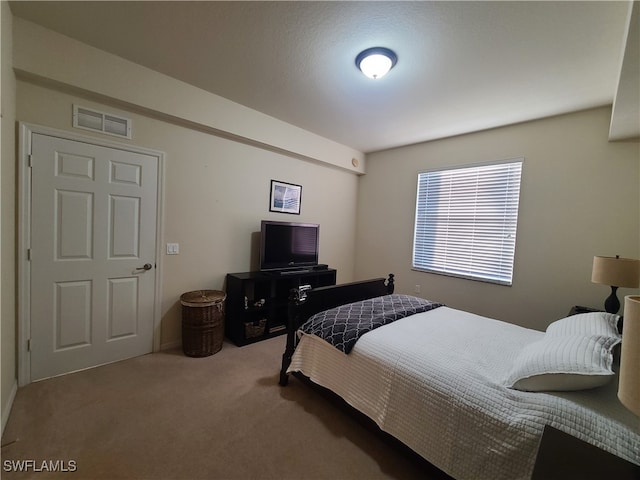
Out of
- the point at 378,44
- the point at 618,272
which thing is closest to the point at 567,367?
the point at 618,272

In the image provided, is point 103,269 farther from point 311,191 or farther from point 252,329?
point 311,191

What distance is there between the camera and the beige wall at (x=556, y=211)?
2621mm

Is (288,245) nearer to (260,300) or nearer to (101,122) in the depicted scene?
(260,300)

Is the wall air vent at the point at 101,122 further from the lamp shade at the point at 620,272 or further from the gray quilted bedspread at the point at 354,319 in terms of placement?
the lamp shade at the point at 620,272

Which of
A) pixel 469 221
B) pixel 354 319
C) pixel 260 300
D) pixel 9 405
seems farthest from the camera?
pixel 469 221

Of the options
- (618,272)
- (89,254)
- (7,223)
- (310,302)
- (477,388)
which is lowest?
(477,388)

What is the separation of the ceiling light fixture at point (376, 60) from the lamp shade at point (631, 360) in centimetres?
207

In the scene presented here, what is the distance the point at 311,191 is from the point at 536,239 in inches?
114

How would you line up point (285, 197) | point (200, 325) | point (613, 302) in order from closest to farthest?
point (613, 302), point (200, 325), point (285, 197)

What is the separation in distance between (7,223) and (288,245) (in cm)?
248

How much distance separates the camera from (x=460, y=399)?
4.45 feet

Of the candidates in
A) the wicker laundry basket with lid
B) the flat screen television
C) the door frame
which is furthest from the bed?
the door frame

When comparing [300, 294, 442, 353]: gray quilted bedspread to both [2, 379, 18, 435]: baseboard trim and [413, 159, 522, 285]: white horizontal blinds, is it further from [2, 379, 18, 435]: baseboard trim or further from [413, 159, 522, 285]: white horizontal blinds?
[2, 379, 18, 435]: baseboard trim

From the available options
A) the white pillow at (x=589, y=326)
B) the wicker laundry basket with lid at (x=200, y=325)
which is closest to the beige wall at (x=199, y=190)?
the wicker laundry basket with lid at (x=200, y=325)
